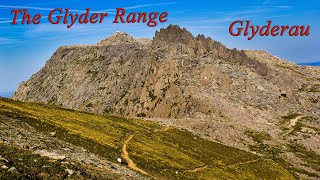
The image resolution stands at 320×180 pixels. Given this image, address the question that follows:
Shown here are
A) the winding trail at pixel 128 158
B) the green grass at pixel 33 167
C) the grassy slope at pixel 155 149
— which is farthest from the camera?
the grassy slope at pixel 155 149

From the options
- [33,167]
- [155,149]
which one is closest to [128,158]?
[155,149]

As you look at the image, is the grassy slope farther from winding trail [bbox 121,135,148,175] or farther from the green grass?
the green grass

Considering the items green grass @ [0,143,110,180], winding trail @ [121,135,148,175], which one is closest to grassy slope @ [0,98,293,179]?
winding trail @ [121,135,148,175]

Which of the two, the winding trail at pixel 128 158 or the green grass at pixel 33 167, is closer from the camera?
the green grass at pixel 33 167

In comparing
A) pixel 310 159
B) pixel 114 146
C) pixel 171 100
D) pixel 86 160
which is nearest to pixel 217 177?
pixel 114 146

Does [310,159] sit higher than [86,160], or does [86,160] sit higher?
[86,160]

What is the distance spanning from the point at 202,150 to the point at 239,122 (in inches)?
3037

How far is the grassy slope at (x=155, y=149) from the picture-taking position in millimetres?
70875

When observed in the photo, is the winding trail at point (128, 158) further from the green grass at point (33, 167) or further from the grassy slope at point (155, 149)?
the green grass at point (33, 167)

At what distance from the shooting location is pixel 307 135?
574 ft

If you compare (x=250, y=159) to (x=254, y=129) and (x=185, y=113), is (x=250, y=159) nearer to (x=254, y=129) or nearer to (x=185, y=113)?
(x=254, y=129)

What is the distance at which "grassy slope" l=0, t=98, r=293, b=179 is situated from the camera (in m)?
70.9

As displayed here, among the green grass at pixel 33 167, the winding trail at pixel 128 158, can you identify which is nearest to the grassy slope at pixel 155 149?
the winding trail at pixel 128 158

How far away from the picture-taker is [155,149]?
90.6 m
